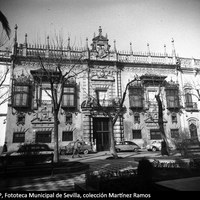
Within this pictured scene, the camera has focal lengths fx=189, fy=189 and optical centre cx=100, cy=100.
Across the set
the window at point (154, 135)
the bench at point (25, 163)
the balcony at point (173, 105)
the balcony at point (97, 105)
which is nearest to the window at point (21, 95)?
the balcony at point (97, 105)

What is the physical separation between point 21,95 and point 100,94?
9648 millimetres

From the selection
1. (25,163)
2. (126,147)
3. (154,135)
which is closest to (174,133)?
(154,135)

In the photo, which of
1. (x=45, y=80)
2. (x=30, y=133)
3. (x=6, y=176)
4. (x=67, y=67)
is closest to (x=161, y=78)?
(x=67, y=67)

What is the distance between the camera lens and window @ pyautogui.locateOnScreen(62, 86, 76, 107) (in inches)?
908

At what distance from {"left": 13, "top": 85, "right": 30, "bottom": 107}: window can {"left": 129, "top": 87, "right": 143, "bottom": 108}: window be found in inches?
506

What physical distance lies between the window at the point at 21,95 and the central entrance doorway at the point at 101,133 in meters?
8.50

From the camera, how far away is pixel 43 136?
22062 millimetres

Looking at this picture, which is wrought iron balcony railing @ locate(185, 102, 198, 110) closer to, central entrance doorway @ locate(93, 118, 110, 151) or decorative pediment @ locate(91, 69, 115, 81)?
decorative pediment @ locate(91, 69, 115, 81)

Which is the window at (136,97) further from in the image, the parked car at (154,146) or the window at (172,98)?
the parked car at (154,146)

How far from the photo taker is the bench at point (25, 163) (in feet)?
30.5

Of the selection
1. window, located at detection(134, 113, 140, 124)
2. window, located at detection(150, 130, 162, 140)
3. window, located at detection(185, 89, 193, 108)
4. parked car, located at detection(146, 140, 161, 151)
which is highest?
window, located at detection(185, 89, 193, 108)

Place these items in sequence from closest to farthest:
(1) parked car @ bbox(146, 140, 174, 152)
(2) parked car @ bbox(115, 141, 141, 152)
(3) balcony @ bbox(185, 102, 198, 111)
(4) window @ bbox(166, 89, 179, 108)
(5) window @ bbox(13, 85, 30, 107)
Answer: (2) parked car @ bbox(115, 141, 141, 152), (5) window @ bbox(13, 85, 30, 107), (1) parked car @ bbox(146, 140, 174, 152), (4) window @ bbox(166, 89, 179, 108), (3) balcony @ bbox(185, 102, 198, 111)

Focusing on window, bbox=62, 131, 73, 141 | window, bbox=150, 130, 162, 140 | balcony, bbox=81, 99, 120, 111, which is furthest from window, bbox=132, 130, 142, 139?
window, bbox=62, 131, 73, 141

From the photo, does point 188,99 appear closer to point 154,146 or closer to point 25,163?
point 154,146
